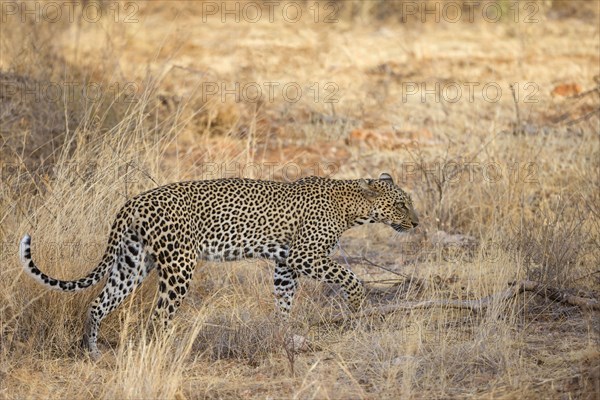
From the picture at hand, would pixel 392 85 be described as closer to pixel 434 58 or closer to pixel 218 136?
pixel 434 58

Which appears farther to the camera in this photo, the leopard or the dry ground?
the leopard

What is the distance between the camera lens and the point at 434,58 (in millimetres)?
17359

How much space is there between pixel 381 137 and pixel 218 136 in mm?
2074

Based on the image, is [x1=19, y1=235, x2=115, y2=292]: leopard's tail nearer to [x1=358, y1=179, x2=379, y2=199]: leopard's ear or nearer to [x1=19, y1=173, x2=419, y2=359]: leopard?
[x1=19, y1=173, x2=419, y2=359]: leopard

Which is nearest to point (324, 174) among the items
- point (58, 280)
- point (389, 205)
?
point (389, 205)

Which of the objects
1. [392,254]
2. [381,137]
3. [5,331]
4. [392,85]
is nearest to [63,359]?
[5,331]

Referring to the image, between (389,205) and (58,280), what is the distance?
294 centimetres

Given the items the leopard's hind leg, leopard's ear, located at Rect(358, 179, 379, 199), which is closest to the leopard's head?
leopard's ear, located at Rect(358, 179, 379, 199)

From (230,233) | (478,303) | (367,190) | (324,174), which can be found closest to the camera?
(478,303)

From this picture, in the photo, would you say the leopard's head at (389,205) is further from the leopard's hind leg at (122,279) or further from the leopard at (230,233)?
the leopard's hind leg at (122,279)

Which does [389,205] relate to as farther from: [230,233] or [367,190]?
[230,233]

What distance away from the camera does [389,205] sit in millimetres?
8797

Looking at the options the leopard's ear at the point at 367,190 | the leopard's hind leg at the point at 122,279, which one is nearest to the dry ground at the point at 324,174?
the leopard's hind leg at the point at 122,279

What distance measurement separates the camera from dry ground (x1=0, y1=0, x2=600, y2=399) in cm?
688
